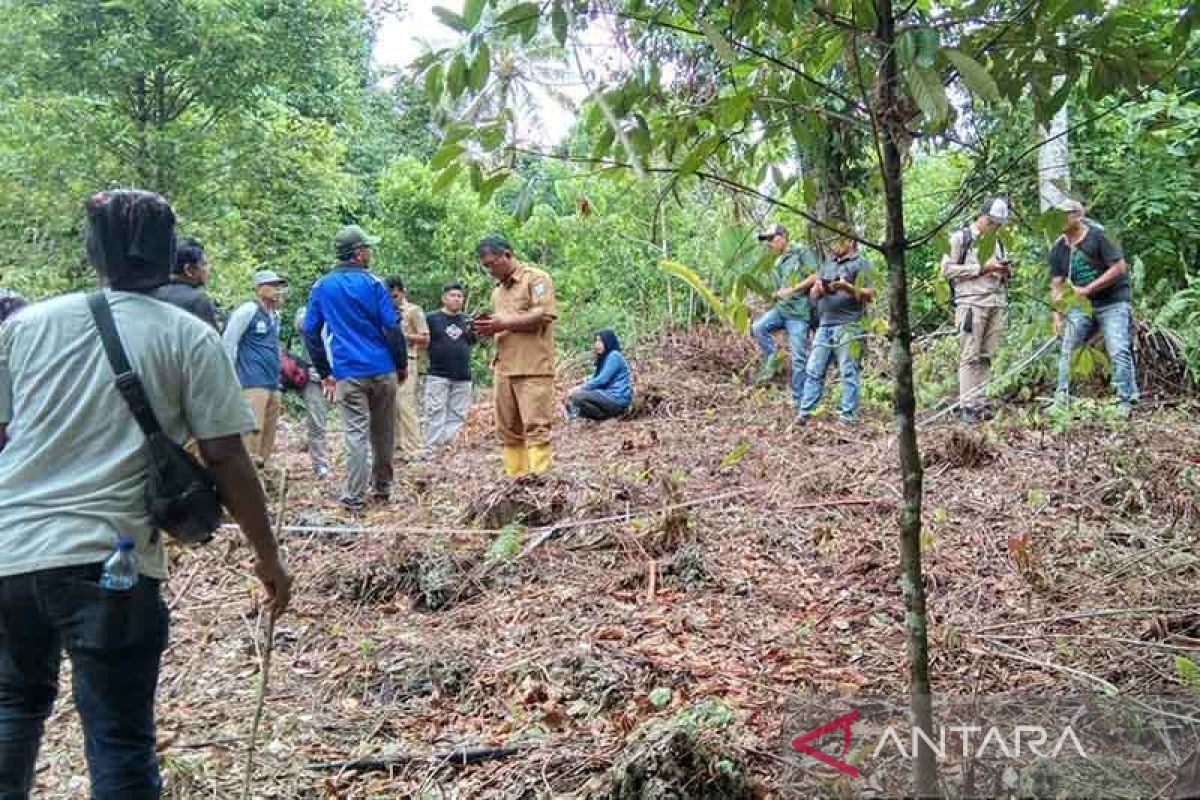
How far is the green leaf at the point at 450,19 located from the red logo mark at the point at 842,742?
208 cm

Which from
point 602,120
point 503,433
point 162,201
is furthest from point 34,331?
point 503,433

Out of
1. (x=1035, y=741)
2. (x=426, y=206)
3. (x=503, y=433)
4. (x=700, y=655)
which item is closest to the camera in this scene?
(x=1035, y=741)

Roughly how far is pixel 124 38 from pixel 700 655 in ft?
36.0

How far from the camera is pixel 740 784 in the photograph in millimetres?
2611

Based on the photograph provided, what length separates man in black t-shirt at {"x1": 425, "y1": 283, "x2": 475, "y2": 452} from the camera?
30.3 ft

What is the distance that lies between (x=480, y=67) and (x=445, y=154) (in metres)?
0.21

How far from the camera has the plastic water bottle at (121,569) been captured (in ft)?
7.03

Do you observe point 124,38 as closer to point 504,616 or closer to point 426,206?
point 426,206

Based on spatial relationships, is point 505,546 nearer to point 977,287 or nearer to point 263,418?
point 263,418

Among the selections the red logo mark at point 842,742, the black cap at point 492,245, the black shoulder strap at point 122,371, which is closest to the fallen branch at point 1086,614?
the red logo mark at point 842,742

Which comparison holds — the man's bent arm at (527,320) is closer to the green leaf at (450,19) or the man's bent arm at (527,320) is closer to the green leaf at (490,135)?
the green leaf at (490,135)

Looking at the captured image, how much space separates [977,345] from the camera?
25.8 ft

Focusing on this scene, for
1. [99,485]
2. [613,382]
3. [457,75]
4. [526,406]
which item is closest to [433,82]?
[457,75]

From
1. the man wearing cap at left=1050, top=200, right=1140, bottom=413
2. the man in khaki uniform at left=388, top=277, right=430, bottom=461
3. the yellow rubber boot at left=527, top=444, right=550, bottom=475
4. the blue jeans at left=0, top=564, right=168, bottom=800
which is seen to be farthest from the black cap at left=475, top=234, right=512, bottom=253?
the blue jeans at left=0, top=564, right=168, bottom=800
